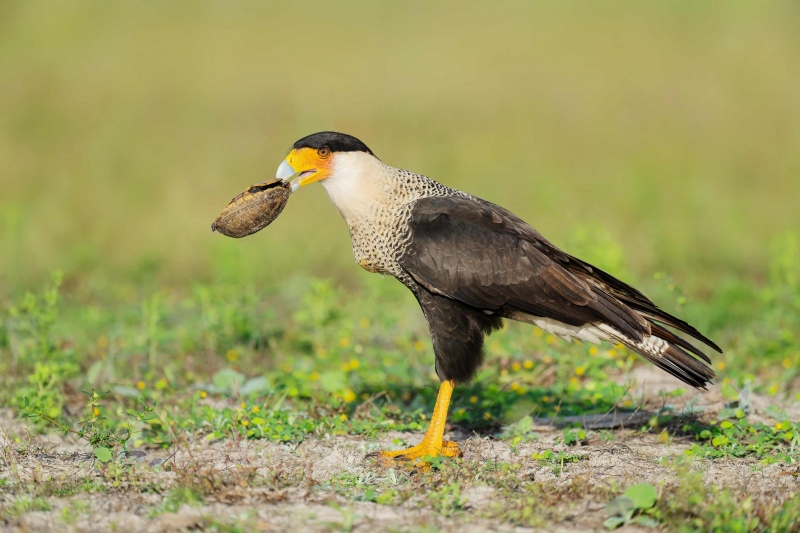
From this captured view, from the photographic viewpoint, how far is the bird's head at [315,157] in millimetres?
4270

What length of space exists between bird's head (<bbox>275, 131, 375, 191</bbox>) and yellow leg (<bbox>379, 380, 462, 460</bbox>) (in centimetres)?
119

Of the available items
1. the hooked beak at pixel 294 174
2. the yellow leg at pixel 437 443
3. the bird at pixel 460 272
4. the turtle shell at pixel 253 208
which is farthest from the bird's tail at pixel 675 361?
the turtle shell at pixel 253 208

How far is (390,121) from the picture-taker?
12.8 meters

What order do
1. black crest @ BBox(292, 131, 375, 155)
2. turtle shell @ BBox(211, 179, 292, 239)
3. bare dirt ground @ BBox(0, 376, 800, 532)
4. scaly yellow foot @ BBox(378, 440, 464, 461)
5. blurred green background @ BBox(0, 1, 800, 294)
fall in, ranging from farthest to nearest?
blurred green background @ BBox(0, 1, 800, 294) → turtle shell @ BBox(211, 179, 292, 239) → black crest @ BBox(292, 131, 375, 155) → scaly yellow foot @ BBox(378, 440, 464, 461) → bare dirt ground @ BBox(0, 376, 800, 532)

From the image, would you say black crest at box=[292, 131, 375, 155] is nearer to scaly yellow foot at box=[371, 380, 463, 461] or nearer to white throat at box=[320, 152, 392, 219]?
white throat at box=[320, 152, 392, 219]

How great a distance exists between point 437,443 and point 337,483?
673mm

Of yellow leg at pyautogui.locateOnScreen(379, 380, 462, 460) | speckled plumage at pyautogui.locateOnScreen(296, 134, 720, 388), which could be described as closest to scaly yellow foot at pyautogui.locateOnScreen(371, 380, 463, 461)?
yellow leg at pyautogui.locateOnScreen(379, 380, 462, 460)

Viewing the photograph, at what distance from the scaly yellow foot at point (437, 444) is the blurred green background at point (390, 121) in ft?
6.14

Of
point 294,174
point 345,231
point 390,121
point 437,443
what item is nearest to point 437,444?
point 437,443

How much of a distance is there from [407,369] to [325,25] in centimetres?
1259

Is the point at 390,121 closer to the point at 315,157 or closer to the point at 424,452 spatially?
the point at 315,157

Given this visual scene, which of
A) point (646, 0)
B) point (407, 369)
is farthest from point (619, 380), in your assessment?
point (646, 0)

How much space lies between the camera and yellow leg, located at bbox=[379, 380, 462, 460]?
13.7 ft

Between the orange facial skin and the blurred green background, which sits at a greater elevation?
the blurred green background
